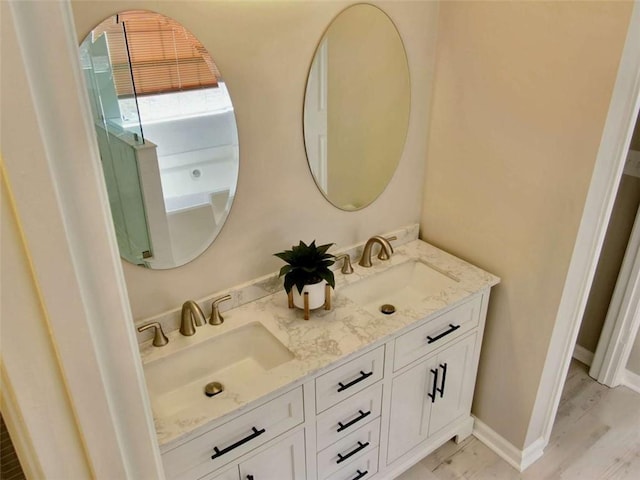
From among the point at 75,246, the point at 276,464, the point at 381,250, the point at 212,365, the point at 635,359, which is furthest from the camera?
the point at 635,359

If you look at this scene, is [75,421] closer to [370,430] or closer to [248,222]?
[248,222]

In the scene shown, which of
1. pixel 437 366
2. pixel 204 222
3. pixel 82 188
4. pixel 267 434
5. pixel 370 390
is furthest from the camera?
pixel 437 366

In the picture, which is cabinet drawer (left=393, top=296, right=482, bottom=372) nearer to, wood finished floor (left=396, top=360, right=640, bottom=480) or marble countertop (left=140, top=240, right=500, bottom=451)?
marble countertop (left=140, top=240, right=500, bottom=451)

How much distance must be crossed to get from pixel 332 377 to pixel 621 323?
5.56ft

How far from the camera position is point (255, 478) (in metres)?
1.46

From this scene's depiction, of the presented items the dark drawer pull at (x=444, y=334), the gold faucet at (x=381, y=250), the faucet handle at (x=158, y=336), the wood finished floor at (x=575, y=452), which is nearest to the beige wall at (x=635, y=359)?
the wood finished floor at (x=575, y=452)

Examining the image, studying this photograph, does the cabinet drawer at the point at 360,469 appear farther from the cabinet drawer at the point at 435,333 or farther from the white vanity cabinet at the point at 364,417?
the cabinet drawer at the point at 435,333

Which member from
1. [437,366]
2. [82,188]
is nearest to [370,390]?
[437,366]

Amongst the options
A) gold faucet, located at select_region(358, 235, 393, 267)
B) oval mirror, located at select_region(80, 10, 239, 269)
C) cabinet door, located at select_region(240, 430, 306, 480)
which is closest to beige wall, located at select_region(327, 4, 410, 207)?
gold faucet, located at select_region(358, 235, 393, 267)

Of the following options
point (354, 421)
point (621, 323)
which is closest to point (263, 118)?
point (354, 421)

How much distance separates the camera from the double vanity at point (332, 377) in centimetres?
136

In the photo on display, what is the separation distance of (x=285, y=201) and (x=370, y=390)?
2.37 feet

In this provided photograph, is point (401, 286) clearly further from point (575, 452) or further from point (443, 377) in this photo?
point (575, 452)

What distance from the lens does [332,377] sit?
1.53 m
